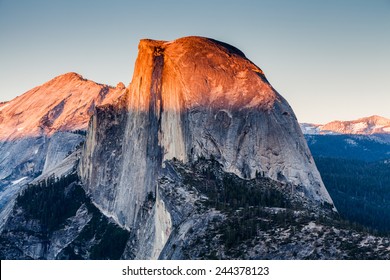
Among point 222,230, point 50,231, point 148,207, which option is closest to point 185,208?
point 222,230

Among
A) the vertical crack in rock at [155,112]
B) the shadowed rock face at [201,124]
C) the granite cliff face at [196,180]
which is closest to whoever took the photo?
the granite cliff face at [196,180]

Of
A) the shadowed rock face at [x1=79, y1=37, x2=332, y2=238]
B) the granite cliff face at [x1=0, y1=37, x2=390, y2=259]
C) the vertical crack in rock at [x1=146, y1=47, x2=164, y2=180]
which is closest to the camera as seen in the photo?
the granite cliff face at [x1=0, y1=37, x2=390, y2=259]

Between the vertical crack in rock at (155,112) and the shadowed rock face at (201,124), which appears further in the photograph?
the vertical crack in rock at (155,112)

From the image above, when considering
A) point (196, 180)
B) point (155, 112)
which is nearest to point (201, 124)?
point (196, 180)

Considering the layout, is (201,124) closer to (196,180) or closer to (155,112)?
(196,180)

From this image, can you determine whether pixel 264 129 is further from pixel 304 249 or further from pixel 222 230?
pixel 304 249

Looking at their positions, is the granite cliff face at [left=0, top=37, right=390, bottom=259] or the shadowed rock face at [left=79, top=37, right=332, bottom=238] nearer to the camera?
the granite cliff face at [left=0, top=37, right=390, bottom=259]

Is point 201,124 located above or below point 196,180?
above

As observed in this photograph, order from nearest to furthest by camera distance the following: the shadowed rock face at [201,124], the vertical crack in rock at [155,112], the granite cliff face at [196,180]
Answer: the granite cliff face at [196,180] → the shadowed rock face at [201,124] → the vertical crack in rock at [155,112]

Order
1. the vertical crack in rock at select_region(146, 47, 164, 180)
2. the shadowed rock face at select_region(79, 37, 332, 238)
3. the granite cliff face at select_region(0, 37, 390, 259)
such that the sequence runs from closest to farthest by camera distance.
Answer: the granite cliff face at select_region(0, 37, 390, 259)
the shadowed rock face at select_region(79, 37, 332, 238)
the vertical crack in rock at select_region(146, 47, 164, 180)
